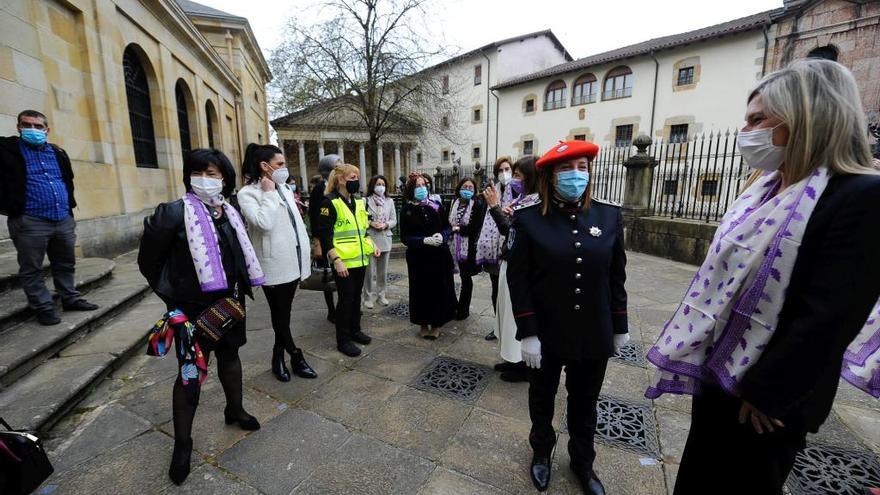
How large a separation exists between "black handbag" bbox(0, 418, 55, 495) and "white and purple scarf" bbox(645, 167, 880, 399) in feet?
9.07

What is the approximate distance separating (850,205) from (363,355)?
3628 mm

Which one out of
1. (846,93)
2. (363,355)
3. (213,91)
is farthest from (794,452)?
(213,91)

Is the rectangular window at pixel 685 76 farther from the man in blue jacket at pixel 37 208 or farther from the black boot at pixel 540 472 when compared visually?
the man in blue jacket at pixel 37 208

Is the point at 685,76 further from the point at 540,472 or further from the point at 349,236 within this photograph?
the point at 540,472

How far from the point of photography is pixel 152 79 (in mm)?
9508

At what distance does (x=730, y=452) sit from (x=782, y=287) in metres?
0.70

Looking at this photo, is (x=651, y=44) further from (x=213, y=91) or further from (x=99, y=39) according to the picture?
(x=99, y=39)

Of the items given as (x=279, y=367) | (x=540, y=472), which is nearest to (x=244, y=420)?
(x=279, y=367)

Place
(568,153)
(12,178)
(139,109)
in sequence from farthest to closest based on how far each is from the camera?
1. (139,109)
2. (12,178)
3. (568,153)

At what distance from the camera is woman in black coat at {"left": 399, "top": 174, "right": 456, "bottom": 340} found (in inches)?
163

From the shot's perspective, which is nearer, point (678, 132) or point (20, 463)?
point (20, 463)

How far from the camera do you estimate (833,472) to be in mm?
2238

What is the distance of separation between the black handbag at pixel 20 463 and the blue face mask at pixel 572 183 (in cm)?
276

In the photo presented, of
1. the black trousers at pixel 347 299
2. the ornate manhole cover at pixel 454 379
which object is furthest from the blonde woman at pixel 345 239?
the ornate manhole cover at pixel 454 379
